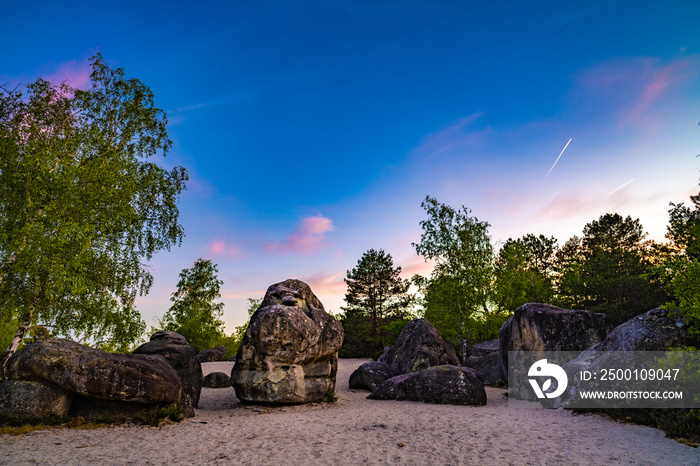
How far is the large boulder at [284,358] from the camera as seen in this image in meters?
13.9

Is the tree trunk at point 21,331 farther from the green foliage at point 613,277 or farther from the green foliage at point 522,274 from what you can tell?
the green foliage at point 613,277

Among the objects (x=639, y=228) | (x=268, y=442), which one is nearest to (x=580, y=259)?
(x=639, y=228)

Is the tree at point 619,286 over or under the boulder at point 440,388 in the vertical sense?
over

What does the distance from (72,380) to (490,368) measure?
21304 millimetres

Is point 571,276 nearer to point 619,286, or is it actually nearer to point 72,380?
point 619,286

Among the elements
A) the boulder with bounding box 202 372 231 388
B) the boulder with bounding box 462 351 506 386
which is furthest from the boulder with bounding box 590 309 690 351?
the boulder with bounding box 202 372 231 388

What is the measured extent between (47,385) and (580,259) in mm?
50219

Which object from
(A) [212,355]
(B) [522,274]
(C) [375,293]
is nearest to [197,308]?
(A) [212,355]

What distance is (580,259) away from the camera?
4441 cm

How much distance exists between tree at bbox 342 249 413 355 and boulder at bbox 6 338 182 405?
1581 inches

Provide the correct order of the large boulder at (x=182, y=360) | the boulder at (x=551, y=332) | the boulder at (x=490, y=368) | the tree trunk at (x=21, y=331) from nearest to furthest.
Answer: the tree trunk at (x=21, y=331) < the large boulder at (x=182, y=360) < the boulder at (x=551, y=332) < the boulder at (x=490, y=368)

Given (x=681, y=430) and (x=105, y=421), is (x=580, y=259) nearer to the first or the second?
(x=681, y=430)

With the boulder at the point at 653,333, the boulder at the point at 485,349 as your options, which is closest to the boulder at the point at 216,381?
the boulder at the point at 485,349

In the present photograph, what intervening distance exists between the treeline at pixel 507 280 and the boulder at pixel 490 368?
1.74m
